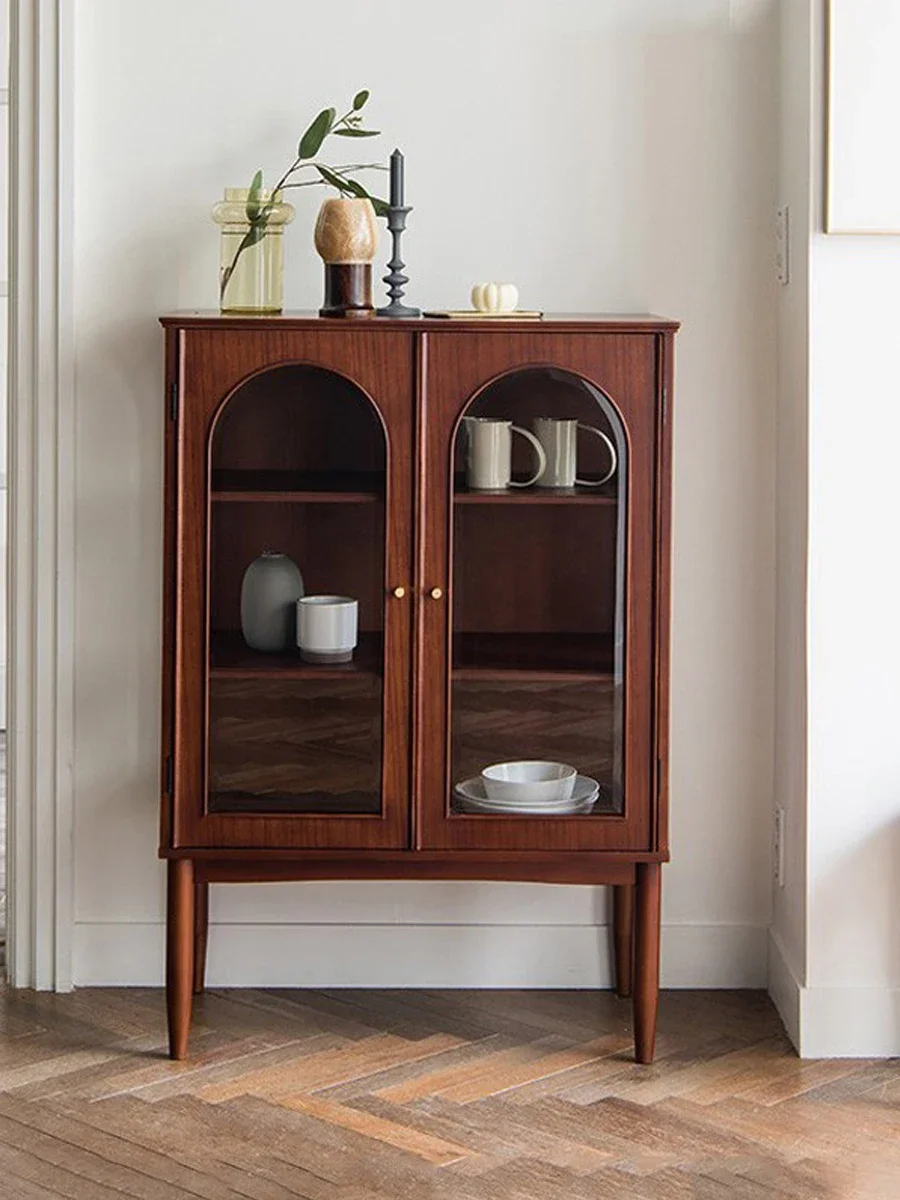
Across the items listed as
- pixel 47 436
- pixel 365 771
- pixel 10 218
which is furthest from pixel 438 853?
pixel 10 218

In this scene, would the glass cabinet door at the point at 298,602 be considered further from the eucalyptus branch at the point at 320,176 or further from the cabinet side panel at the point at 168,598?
the eucalyptus branch at the point at 320,176

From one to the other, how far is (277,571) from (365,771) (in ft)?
1.15

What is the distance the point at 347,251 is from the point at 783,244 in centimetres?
77

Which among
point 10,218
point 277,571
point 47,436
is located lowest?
point 277,571

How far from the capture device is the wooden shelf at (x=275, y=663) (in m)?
2.95

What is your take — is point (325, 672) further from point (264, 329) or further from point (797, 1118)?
point (797, 1118)

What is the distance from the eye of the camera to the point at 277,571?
2.95 metres

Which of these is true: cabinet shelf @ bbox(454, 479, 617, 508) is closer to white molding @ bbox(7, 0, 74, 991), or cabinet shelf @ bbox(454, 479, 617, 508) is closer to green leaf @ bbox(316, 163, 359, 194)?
green leaf @ bbox(316, 163, 359, 194)

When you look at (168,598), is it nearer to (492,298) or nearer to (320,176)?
(492,298)

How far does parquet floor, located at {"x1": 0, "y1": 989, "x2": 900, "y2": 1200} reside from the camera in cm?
255

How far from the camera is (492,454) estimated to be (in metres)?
2.94

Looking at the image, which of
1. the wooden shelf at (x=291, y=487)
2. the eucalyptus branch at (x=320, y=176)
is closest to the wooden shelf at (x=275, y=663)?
the wooden shelf at (x=291, y=487)

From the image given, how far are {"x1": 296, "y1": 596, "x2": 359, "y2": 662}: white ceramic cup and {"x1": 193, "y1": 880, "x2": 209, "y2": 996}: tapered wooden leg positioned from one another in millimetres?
555

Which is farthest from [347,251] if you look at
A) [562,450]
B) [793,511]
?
[793,511]
